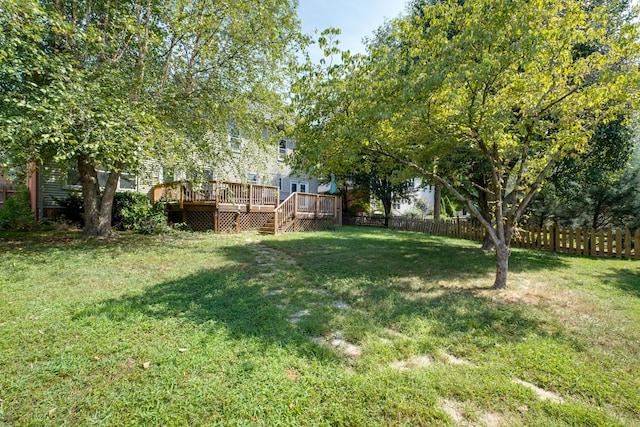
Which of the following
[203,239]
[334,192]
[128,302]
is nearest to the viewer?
[128,302]

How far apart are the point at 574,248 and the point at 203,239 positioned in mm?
12780

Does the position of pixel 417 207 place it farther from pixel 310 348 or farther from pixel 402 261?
pixel 310 348

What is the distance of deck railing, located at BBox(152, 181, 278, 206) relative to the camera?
13195 mm

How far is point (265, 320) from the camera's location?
3.76 m

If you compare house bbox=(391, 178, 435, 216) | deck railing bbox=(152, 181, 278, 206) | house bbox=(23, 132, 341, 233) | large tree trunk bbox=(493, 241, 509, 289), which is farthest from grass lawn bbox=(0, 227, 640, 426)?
house bbox=(391, 178, 435, 216)

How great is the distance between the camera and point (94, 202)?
9953 mm

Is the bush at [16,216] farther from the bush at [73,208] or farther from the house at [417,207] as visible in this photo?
the house at [417,207]

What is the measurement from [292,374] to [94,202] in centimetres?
1047

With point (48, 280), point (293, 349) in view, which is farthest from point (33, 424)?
point (48, 280)

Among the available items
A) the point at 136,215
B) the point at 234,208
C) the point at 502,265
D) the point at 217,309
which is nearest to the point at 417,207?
the point at 234,208

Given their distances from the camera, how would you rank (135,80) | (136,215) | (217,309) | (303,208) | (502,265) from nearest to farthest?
(217,309) < (502,265) < (135,80) < (136,215) < (303,208)

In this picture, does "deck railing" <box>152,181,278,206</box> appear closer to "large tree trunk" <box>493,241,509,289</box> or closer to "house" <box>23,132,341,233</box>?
"house" <box>23,132,341,233</box>

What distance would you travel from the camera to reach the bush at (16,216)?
11.3 meters

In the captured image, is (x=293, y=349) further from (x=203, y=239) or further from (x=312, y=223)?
(x=312, y=223)
